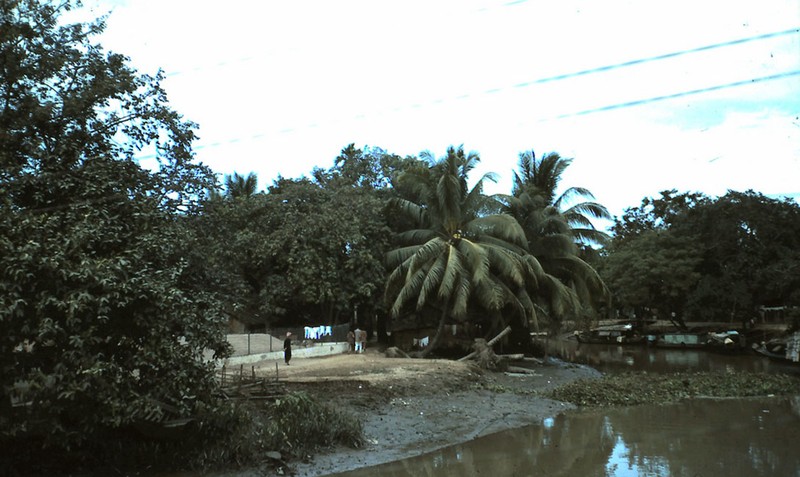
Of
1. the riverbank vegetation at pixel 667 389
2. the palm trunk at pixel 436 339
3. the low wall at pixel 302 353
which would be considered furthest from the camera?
the palm trunk at pixel 436 339

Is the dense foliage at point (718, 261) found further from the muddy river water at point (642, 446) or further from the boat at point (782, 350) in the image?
the muddy river water at point (642, 446)

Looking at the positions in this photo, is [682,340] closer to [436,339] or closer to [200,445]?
[436,339]

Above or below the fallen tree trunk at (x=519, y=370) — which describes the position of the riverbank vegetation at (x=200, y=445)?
above

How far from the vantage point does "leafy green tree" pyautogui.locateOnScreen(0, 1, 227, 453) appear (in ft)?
27.9

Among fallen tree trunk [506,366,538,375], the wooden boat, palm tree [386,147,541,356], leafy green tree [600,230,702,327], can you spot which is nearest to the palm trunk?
palm tree [386,147,541,356]

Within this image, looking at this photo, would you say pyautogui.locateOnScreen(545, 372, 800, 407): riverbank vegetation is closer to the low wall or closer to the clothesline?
the low wall

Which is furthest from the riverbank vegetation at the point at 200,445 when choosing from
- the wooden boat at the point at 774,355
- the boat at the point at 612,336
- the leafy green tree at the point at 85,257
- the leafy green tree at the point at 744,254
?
the boat at the point at 612,336

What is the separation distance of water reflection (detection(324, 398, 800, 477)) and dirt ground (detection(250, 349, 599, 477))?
1.93ft

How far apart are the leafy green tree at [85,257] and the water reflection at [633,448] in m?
4.21

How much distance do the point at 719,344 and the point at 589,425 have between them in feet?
97.6

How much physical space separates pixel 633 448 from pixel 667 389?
868cm

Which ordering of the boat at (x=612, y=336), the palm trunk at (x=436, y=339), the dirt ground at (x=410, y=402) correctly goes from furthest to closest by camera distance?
the boat at (x=612, y=336)
the palm trunk at (x=436, y=339)
the dirt ground at (x=410, y=402)

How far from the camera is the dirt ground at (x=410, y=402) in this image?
12367 millimetres

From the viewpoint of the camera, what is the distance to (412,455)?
12297mm
